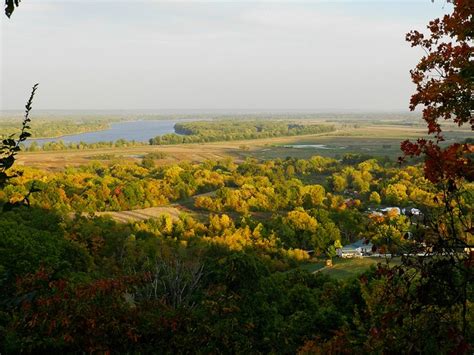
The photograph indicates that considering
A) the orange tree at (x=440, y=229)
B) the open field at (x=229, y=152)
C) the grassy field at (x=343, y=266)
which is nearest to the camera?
the orange tree at (x=440, y=229)

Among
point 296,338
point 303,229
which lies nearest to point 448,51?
point 296,338

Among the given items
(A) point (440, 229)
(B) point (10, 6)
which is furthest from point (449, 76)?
(B) point (10, 6)

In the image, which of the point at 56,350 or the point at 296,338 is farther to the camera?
the point at 296,338

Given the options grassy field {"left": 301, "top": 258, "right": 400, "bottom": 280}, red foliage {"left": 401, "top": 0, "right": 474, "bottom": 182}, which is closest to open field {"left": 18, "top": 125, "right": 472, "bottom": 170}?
grassy field {"left": 301, "top": 258, "right": 400, "bottom": 280}

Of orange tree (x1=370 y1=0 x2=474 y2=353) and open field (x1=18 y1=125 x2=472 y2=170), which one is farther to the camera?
open field (x1=18 y1=125 x2=472 y2=170)

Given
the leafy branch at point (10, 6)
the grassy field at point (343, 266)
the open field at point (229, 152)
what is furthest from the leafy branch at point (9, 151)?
the open field at point (229, 152)

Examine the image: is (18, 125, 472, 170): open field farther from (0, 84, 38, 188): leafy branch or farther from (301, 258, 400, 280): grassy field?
(0, 84, 38, 188): leafy branch

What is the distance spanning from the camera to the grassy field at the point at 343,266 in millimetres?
35081

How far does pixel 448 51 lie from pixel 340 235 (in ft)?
129

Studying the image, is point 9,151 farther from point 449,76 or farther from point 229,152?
point 229,152

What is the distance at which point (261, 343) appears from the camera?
12.6 metres

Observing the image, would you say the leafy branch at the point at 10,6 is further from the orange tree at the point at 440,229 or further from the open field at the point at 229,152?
the open field at the point at 229,152

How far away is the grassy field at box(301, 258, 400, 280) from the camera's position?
1381 inches

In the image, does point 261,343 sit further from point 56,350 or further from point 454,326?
point 454,326
